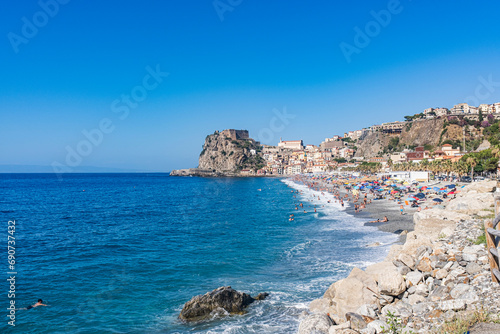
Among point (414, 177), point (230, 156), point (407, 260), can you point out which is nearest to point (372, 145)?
point (230, 156)

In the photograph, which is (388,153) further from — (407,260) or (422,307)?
(422,307)

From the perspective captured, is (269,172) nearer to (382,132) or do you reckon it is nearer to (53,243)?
(382,132)

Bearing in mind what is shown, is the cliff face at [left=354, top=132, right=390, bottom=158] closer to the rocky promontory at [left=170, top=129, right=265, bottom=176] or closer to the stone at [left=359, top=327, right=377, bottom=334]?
the rocky promontory at [left=170, top=129, right=265, bottom=176]

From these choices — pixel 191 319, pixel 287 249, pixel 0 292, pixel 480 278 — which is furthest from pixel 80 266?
pixel 480 278

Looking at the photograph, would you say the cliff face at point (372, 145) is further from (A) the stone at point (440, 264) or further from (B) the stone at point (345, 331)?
(B) the stone at point (345, 331)

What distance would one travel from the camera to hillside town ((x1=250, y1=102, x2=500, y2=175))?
90.5 metres

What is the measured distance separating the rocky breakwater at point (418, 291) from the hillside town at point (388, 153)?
2672 inches

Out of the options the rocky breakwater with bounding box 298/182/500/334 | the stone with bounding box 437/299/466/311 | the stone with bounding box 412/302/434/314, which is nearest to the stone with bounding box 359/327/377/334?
the rocky breakwater with bounding box 298/182/500/334

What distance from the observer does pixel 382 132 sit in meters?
142

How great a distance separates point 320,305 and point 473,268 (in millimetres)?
5242

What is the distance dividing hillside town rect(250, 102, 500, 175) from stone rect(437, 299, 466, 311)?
237ft

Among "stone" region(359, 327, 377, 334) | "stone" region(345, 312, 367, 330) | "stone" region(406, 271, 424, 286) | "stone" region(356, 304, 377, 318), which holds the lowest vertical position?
"stone" region(345, 312, 367, 330)

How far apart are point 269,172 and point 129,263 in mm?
156777

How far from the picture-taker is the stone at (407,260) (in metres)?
11.3
